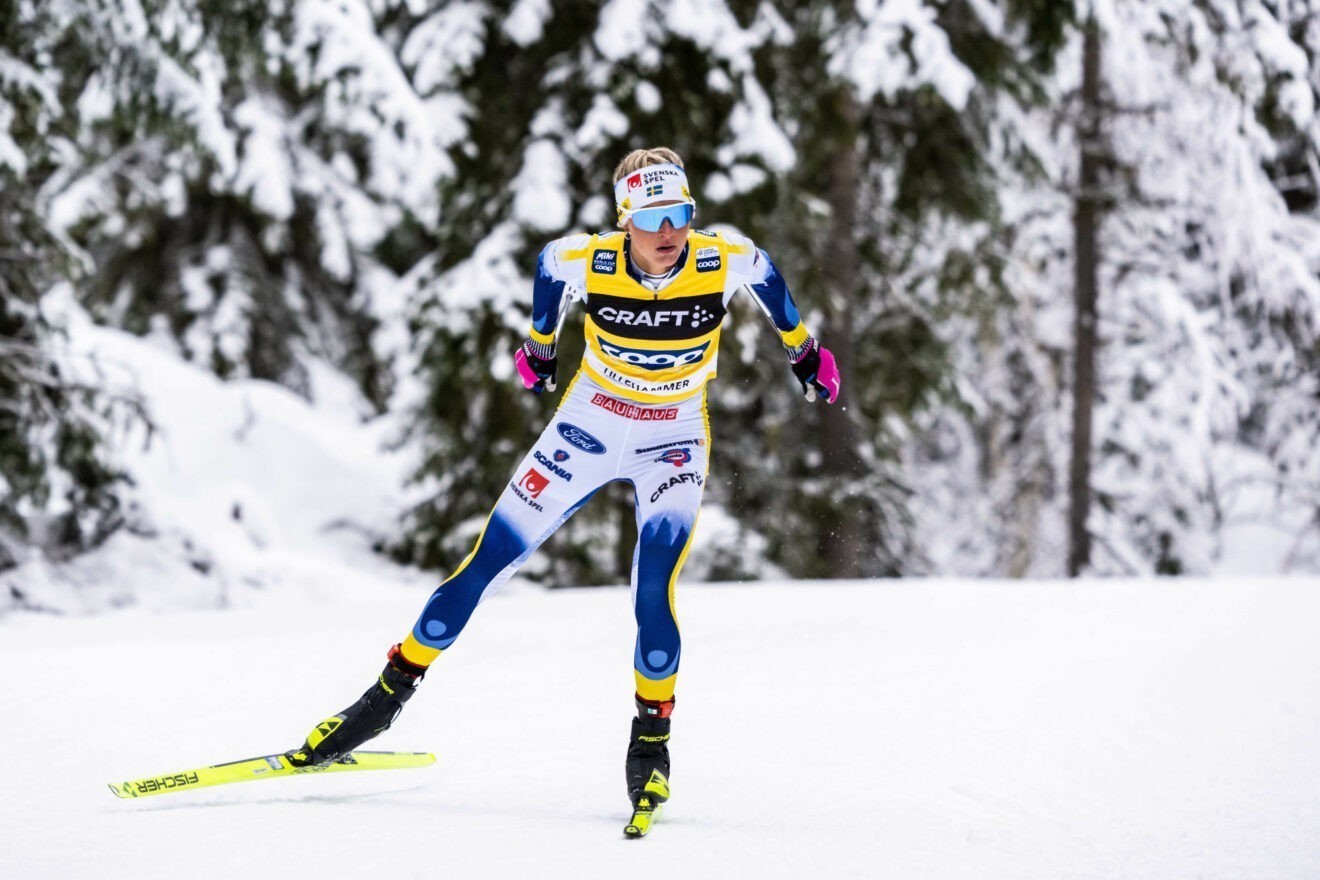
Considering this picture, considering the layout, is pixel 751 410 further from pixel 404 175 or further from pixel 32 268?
pixel 32 268

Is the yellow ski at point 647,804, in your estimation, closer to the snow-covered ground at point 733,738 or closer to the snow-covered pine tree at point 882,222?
the snow-covered ground at point 733,738

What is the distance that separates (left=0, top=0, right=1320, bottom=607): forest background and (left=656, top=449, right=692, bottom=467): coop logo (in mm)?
4311

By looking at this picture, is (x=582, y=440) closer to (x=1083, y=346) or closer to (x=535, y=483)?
(x=535, y=483)

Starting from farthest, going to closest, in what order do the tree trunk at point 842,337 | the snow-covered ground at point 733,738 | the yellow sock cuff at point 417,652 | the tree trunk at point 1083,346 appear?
the tree trunk at point 1083,346 → the tree trunk at point 842,337 → the yellow sock cuff at point 417,652 → the snow-covered ground at point 733,738

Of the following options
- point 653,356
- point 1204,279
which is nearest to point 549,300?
point 653,356

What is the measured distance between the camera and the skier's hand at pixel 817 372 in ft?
15.5

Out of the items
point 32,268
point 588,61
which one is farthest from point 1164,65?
point 32,268

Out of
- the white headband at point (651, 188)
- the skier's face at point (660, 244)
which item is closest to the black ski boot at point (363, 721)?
the skier's face at point (660, 244)

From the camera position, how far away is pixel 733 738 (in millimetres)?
5289

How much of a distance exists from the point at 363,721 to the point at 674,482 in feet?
4.15

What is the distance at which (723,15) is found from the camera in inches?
376

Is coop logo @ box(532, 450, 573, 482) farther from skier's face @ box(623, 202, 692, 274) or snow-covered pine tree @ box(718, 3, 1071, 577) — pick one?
snow-covered pine tree @ box(718, 3, 1071, 577)

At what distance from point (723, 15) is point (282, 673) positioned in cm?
562

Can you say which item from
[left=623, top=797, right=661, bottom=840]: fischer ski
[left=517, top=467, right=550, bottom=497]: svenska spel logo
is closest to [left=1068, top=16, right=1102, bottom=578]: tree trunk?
[left=517, top=467, right=550, bottom=497]: svenska spel logo
